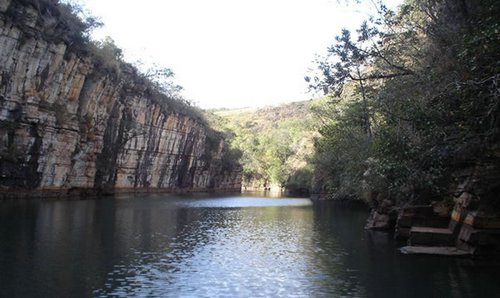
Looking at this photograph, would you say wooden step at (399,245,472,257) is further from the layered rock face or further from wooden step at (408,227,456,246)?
the layered rock face

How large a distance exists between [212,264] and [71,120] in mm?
35960

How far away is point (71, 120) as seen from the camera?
48.5 meters

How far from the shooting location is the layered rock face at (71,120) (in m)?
40.4

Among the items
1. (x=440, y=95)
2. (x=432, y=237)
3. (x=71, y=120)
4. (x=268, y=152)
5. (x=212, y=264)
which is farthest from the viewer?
(x=268, y=152)

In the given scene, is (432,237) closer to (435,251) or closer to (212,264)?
(435,251)

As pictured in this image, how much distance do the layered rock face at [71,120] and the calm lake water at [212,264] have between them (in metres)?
17.4

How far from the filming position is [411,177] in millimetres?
16234

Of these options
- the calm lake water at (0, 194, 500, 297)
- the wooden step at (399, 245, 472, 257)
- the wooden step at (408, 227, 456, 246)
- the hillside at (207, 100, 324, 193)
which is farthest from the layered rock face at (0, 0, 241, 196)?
the wooden step at (399, 245, 472, 257)

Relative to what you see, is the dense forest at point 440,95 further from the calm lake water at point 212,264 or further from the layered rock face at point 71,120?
the layered rock face at point 71,120

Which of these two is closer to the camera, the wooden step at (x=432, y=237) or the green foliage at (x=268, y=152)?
the wooden step at (x=432, y=237)

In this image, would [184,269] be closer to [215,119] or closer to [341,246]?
[341,246]

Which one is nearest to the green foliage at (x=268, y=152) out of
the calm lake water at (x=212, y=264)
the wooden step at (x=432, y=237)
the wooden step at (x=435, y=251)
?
the calm lake water at (x=212, y=264)

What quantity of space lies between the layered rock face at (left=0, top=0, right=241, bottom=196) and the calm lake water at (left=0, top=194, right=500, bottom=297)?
686 inches

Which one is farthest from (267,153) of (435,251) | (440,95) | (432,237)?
(440,95)
